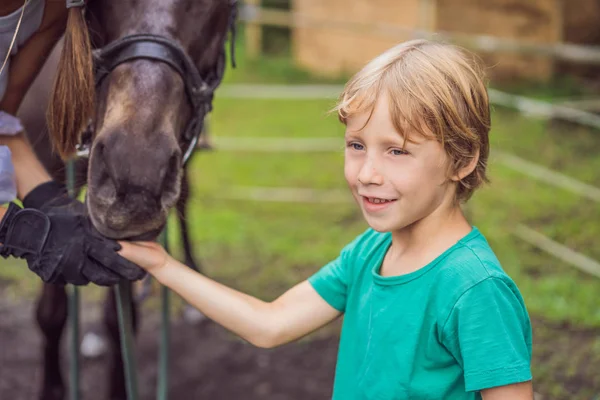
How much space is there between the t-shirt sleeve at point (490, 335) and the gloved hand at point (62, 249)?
69cm

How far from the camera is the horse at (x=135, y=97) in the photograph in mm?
1688

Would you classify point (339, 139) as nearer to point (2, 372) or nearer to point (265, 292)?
point (265, 292)

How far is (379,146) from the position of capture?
1.55m

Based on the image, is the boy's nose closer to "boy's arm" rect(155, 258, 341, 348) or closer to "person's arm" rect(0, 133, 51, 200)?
"boy's arm" rect(155, 258, 341, 348)

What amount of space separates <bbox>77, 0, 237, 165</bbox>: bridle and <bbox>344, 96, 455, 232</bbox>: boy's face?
0.49m

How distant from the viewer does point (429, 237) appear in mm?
1648

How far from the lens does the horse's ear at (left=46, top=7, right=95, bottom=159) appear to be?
175cm

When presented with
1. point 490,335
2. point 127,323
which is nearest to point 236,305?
point 127,323

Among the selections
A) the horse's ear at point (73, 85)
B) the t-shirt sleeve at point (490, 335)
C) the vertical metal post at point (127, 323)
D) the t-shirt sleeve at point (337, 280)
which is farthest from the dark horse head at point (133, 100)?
the t-shirt sleeve at point (490, 335)

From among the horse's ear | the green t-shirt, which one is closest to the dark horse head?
the horse's ear

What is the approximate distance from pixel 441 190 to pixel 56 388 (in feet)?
7.50

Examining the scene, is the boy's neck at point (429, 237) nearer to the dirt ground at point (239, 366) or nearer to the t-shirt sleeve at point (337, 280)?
the t-shirt sleeve at point (337, 280)

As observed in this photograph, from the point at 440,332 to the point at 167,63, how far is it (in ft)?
2.74

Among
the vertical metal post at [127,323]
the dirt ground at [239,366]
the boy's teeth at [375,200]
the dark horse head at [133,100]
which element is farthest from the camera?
the dirt ground at [239,366]
